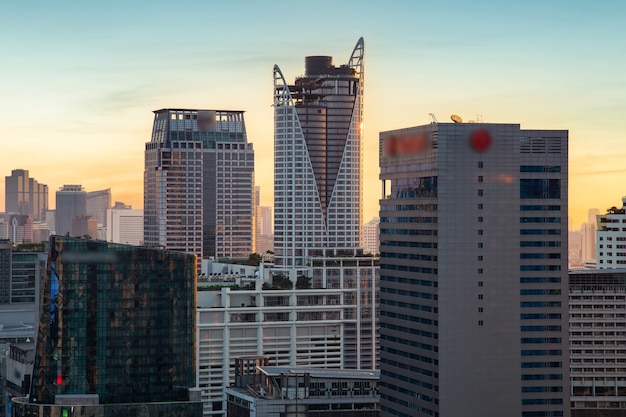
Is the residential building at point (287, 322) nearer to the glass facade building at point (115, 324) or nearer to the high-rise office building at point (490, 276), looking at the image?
the glass facade building at point (115, 324)

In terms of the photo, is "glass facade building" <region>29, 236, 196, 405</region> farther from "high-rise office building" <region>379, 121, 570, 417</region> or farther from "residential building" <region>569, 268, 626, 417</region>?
"residential building" <region>569, 268, 626, 417</region>

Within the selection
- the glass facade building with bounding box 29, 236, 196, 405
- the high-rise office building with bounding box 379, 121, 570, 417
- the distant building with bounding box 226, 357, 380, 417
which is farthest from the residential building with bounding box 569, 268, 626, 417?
the glass facade building with bounding box 29, 236, 196, 405

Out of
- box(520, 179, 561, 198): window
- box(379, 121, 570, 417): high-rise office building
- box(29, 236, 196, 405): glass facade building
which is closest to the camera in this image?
box(379, 121, 570, 417): high-rise office building

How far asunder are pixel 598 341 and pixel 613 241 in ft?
186

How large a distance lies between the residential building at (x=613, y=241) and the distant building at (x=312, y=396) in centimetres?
7794

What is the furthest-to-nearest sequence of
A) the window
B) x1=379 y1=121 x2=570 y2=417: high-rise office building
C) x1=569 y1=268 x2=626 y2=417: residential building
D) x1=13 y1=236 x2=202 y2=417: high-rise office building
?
x1=569 y1=268 x2=626 y2=417: residential building < x1=13 y1=236 x2=202 y2=417: high-rise office building < the window < x1=379 y1=121 x2=570 y2=417: high-rise office building

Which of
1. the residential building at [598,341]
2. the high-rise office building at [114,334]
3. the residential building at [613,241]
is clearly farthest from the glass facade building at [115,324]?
the residential building at [613,241]

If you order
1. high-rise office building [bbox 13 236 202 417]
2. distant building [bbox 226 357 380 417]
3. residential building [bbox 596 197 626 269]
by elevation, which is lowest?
distant building [bbox 226 357 380 417]

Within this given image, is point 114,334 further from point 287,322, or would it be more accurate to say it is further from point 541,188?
point 287,322

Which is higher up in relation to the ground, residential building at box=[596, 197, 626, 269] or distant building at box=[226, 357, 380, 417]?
residential building at box=[596, 197, 626, 269]

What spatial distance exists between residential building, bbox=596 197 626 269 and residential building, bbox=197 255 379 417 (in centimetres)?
3253

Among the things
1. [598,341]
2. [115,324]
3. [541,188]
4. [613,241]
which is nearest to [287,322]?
[598,341]

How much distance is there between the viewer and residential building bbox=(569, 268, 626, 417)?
142 metres

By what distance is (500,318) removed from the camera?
103438 millimetres
